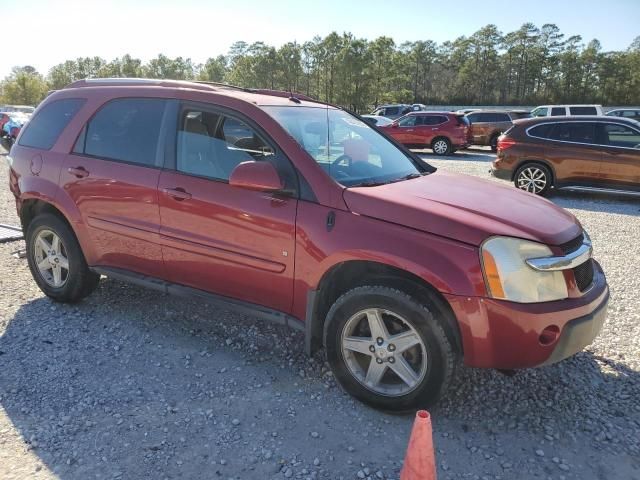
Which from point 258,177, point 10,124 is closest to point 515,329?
point 258,177

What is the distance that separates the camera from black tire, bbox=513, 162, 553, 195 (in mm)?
10609

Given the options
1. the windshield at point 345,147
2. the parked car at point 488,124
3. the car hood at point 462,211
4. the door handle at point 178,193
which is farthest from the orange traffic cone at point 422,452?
the parked car at point 488,124

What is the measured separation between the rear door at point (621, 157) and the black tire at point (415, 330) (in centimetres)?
912

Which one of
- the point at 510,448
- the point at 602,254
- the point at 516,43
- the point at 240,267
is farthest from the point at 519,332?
the point at 516,43

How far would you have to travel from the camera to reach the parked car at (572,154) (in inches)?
395

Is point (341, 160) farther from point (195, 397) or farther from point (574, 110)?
point (574, 110)

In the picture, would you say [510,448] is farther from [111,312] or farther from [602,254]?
[602,254]

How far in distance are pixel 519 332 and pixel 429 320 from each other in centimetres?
45

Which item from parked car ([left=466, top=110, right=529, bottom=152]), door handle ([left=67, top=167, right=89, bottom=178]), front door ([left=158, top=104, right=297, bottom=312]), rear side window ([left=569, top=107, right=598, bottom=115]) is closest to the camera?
front door ([left=158, top=104, right=297, bottom=312])

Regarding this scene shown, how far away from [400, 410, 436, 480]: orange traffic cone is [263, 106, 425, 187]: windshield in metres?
1.55

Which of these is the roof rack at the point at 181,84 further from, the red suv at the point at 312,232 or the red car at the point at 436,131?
the red car at the point at 436,131

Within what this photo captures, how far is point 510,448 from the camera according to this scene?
2.73m

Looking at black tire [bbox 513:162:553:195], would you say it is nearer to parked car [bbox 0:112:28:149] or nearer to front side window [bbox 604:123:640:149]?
front side window [bbox 604:123:640:149]

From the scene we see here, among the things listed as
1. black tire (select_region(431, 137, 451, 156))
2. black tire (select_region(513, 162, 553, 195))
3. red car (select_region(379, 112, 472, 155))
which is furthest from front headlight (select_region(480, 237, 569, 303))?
black tire (select_region(431, 137, 451, 156))
